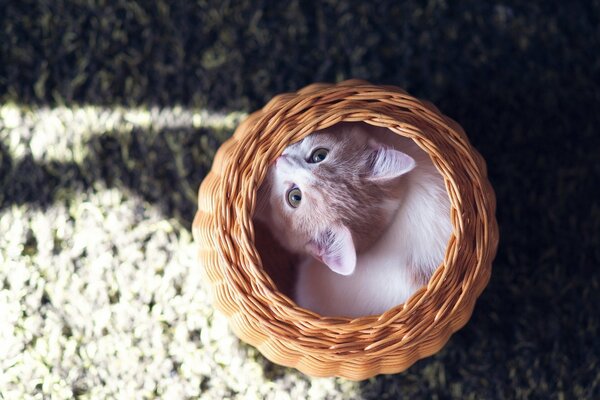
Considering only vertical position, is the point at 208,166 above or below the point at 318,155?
below

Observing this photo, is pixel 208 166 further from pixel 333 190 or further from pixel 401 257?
pixel 401 257

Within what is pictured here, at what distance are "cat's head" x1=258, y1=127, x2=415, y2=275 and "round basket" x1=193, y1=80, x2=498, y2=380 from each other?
8 cm

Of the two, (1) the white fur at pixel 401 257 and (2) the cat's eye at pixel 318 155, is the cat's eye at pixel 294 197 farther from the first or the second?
(1) the white fur at pixel 401 257

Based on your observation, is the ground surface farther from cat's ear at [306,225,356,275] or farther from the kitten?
cat's ear at [306,225,356,275]

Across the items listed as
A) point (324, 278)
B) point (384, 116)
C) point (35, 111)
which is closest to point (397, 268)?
point (324, 278)

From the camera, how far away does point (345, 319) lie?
137 cm

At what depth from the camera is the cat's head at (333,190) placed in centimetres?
145

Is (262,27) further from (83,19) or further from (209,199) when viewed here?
(209,199)

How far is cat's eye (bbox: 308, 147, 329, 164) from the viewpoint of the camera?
59.6 inches

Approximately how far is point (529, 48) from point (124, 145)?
122 cm

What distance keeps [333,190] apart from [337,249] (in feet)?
0.44

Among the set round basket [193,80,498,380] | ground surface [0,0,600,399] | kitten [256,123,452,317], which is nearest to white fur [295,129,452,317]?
kitten [256,123,452,317]

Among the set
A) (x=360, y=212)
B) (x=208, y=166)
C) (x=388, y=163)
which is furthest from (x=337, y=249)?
(x=208, y=166)

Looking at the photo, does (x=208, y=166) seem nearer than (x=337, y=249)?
No
